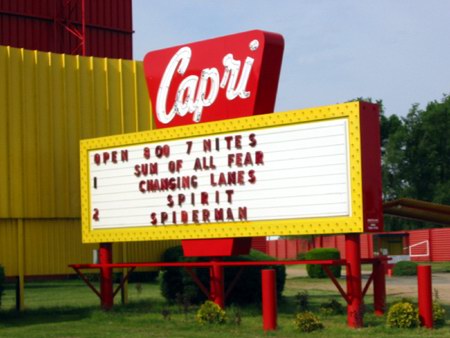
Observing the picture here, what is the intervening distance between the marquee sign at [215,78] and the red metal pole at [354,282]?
3.99 m

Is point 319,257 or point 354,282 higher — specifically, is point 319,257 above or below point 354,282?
below

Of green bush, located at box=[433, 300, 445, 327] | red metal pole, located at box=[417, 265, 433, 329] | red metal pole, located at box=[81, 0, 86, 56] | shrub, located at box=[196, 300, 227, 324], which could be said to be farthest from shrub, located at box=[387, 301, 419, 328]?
red metal pole, located at box=[81, 0, 86, 56]

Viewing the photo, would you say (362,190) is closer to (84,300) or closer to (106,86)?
(106,86)

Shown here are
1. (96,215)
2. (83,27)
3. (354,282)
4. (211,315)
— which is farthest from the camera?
(83,27)

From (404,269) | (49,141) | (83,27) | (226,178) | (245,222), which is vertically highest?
(83,27)

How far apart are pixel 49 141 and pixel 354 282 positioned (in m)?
10.9

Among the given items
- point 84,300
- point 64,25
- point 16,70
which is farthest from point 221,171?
point 64,25

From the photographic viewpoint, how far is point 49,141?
26.2 m

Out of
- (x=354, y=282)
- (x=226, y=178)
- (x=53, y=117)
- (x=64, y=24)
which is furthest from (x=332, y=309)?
(x=64, y=24)

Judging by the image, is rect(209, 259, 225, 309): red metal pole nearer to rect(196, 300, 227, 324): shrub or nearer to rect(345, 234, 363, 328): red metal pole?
rect(196, 300, 227, 324): shrub

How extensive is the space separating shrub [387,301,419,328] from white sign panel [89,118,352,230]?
2.12m

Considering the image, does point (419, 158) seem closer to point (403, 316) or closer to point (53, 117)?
point (53, 117)

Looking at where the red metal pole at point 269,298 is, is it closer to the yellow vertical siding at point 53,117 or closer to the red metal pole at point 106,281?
the red metal pole at point 106,281

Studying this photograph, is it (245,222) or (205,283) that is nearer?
(245,222)
